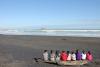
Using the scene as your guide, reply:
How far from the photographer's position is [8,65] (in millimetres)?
24266

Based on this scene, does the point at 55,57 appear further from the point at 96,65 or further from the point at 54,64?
the point at 96,65

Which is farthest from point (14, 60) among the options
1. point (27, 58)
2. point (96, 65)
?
point (96, 65)

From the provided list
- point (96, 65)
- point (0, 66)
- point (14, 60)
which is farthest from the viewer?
point (14, 60)

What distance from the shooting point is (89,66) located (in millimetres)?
24562

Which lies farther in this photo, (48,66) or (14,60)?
(14,60)

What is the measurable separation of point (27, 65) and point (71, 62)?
375cm

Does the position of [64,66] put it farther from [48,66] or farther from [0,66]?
[0,66]

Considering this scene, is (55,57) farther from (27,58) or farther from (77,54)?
(27,58)

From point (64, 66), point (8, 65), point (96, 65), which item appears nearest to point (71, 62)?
point (64, 66)

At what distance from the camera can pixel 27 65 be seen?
2431 cm

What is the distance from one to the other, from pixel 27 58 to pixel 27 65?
383 cm

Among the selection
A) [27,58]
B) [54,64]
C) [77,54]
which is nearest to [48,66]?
[54,64]

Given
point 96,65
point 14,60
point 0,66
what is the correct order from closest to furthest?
point 0,66 < point 96,65 < point 14,60

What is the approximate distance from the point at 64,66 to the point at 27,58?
16.2 feet
